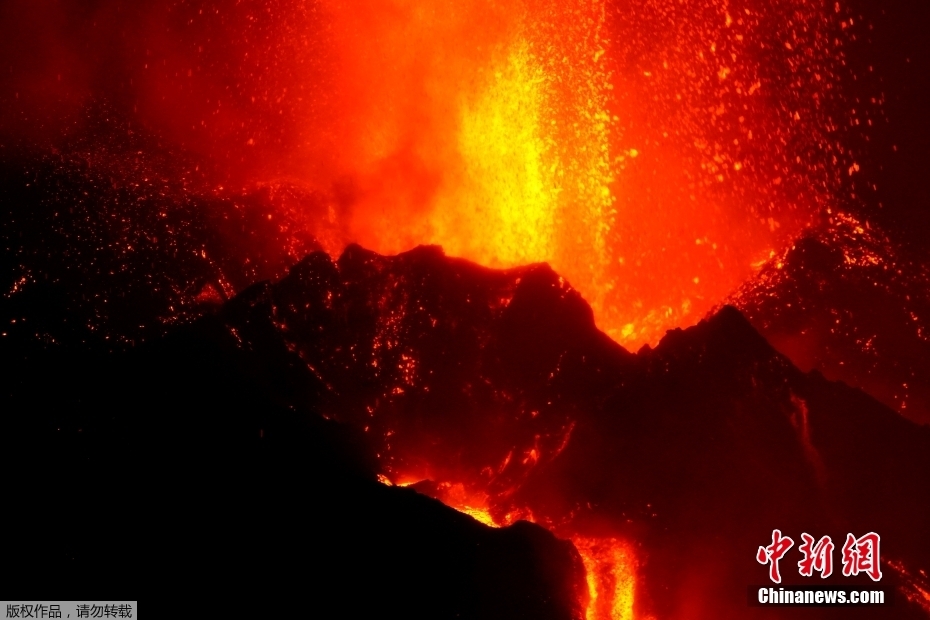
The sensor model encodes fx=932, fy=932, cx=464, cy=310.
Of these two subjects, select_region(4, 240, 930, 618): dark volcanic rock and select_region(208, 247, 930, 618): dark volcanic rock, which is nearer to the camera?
select_region(4, 240, 930, 618): dark volcanic rock

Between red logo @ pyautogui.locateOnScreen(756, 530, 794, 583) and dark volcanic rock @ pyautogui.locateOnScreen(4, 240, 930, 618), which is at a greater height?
dark volcanic rock @ pyautogui.locateOnScreen(4, 240, 930, 618)

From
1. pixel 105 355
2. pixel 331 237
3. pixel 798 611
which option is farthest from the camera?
pixel 331 237

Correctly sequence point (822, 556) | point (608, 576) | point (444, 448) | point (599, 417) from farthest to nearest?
point (599, 417)
point (444, 448)
point (608, 576)
point (822, 556)

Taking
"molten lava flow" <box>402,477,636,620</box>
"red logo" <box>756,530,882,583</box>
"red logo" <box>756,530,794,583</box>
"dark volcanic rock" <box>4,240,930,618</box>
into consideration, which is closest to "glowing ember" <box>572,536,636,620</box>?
"molten lava flow" <box>402,477,636,620</box>

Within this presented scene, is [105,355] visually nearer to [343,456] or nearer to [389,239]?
[343,456]

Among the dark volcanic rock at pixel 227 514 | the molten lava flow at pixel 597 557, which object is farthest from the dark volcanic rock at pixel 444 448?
the molten lava flow at pixel 597 557

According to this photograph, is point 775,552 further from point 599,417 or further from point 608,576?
point 599,417

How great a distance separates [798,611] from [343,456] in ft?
30.0

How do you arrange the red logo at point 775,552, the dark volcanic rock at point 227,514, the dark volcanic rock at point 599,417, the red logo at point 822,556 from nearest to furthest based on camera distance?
the dark volcanic rock at point 227,514, the red logo at point 822,556, the red logo at point 775,552, the dark volcanic rock at point 599,417

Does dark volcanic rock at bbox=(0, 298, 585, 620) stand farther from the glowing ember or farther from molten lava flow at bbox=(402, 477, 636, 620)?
molten lava flow at bbox=(402, 477, 636, 620)

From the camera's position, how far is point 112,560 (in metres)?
16.3

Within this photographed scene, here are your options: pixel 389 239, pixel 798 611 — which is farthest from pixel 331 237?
pixel 798 611

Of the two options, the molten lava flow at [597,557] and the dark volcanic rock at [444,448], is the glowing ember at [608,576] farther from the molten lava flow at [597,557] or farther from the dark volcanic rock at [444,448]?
the dark volcanic rock at [444,448]

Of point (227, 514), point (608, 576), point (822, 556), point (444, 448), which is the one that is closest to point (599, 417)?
point (444, 448)
